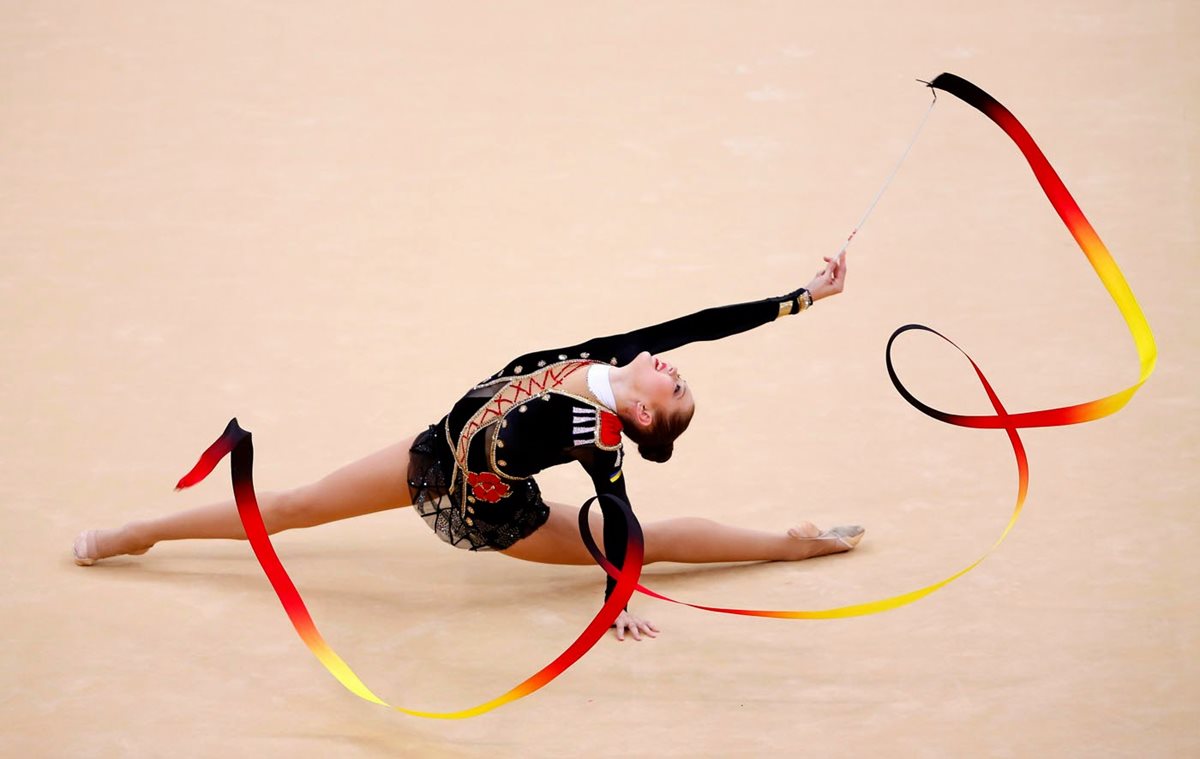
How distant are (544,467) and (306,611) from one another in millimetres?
737

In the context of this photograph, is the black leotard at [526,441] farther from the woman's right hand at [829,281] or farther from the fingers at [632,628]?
the fingers at [632,628]

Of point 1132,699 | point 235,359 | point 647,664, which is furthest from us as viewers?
point 235,359

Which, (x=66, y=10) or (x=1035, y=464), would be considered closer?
(x=1035, y=464)

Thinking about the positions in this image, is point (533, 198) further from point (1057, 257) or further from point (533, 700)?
point (533, 700)

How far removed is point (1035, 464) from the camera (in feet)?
15.5

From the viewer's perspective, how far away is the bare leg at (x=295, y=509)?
4082 millimetres

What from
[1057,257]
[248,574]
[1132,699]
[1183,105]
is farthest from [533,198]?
[1132,699]

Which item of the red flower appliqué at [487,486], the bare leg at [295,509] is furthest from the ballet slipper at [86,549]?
the red flower appliqué at [487,486]

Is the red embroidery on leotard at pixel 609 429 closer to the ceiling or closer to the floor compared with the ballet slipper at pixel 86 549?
closer to the ceiling

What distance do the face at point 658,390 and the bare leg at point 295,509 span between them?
0.73 meters

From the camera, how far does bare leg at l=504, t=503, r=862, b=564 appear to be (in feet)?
13.5

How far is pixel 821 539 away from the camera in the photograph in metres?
4.34

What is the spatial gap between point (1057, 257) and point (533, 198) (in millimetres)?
2324

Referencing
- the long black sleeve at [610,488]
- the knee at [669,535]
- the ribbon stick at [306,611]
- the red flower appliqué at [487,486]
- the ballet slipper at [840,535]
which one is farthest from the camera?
the ballet slipper at [840,535]
